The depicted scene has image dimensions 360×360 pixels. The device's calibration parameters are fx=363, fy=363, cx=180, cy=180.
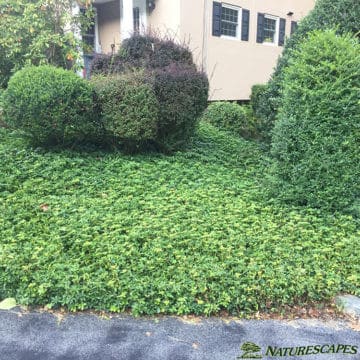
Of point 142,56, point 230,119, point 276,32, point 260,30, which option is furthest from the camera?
point 276,32

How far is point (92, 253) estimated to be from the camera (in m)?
3.06

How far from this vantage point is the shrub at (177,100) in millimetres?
5073

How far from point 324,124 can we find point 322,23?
241 centimetres

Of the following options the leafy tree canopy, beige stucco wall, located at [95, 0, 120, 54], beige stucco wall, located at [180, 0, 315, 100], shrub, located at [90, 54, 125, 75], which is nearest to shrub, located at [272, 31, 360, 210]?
shrub, located at [90, 54, 125, 75]

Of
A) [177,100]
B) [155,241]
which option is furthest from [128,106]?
[155,241]

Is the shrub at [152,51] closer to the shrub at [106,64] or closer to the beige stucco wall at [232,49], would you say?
the shrub at [106,64]

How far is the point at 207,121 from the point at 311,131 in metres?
4.04

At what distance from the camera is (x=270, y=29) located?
12305 mm

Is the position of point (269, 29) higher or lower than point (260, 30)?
higher

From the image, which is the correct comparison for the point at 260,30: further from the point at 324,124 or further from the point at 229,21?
the point at 324,124

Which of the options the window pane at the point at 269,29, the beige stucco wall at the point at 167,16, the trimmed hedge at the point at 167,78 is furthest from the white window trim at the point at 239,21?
the trimmed hedge at the point at 167,78

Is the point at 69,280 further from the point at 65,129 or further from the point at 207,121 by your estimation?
the point at 207,121

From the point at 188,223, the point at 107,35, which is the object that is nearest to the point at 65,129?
the point at 188,223

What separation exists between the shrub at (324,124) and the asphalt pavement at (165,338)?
5.34 feet
